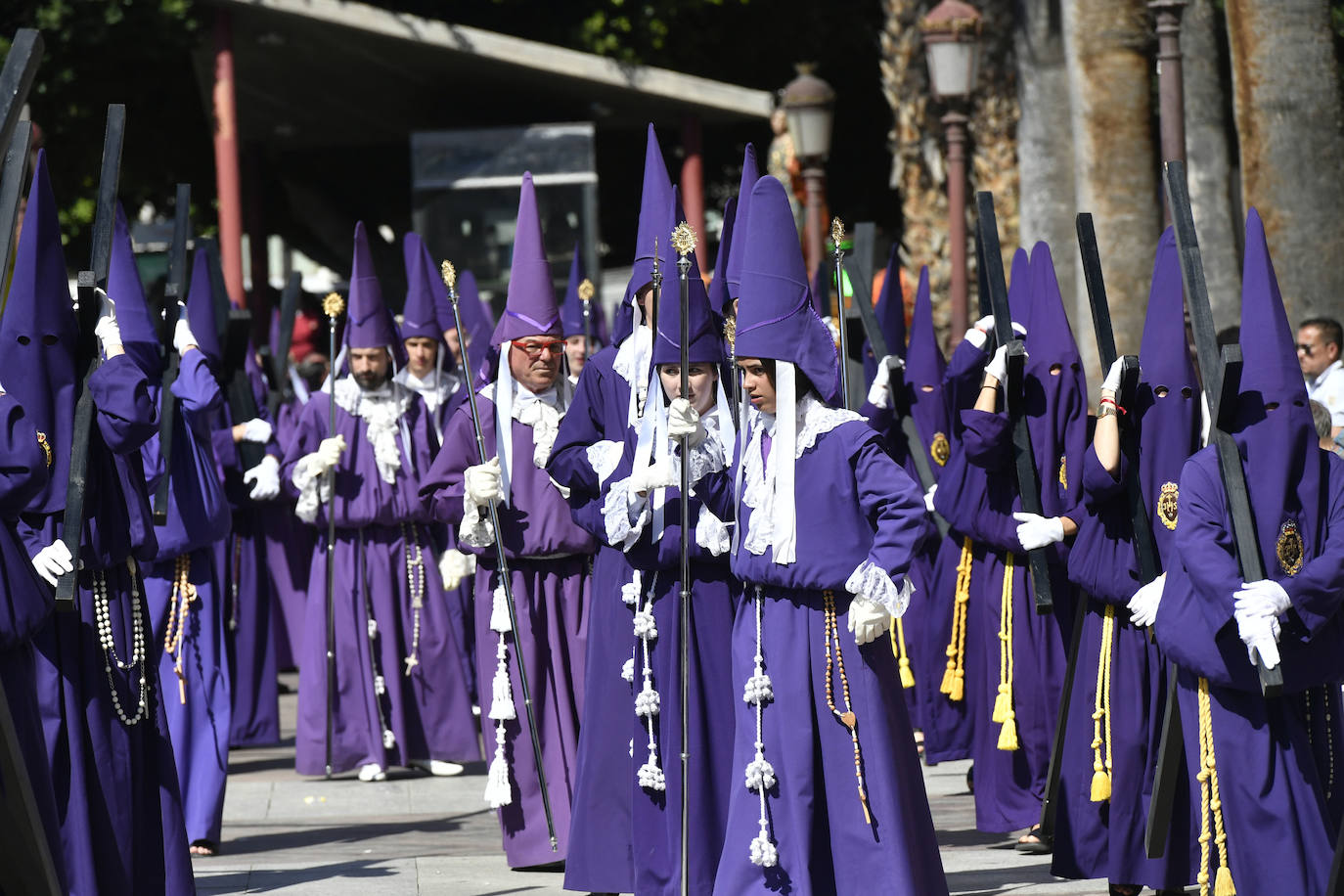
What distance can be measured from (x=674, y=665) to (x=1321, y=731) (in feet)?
6.82

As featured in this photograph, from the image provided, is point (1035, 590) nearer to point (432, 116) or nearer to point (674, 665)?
point (674, 665)

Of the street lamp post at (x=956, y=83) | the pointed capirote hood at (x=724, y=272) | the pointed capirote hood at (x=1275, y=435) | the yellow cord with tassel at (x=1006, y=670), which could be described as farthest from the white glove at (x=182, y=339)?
the street lamp post at (x=956, y=83)

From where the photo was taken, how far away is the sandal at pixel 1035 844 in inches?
323

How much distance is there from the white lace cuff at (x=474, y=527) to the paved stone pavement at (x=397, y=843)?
1254 millimetres

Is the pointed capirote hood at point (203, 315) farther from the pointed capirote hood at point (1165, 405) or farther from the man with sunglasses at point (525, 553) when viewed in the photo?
the pointed capirote hood at point (1165, 405)

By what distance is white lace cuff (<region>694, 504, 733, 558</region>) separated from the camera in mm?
6770

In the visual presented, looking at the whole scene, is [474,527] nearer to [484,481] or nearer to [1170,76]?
[484,481]

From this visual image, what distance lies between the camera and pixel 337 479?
10375mm

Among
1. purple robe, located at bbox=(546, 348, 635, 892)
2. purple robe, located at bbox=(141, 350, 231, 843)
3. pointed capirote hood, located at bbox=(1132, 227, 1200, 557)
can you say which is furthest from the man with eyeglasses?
purple robe, located at bbox=(141, 350, 231, 843)

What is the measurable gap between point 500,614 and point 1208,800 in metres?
3.13

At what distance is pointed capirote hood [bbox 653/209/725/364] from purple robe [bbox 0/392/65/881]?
1987mm

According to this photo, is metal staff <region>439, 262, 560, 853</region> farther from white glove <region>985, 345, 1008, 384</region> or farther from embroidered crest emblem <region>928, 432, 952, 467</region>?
embroidered crest emblem <region>928, 432, 952, 467</region>

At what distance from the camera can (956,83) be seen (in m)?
14.0

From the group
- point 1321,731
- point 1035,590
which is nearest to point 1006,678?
point 1035,590
